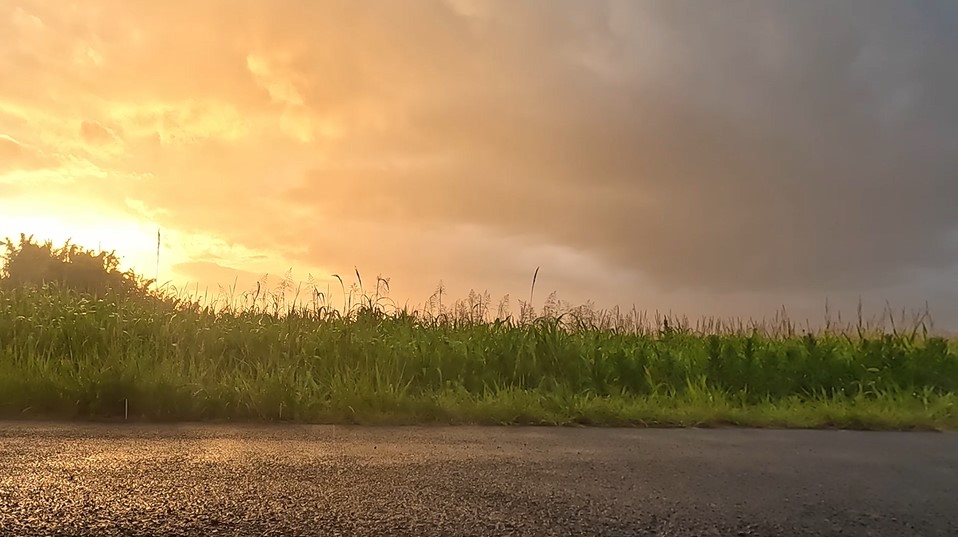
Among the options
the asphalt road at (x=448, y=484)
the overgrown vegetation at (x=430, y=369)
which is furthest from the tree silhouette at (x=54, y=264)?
the asphalt road at (x=448, y=484)

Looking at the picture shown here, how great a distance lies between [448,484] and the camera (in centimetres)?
309

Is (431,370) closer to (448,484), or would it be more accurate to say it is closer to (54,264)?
(448,484)

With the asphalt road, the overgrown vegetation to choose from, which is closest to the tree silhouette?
the overgrown vegetation

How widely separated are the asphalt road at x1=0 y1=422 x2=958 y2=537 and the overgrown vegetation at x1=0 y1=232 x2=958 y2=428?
0.74 meters

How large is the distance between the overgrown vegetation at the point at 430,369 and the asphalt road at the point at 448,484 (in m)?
0.74

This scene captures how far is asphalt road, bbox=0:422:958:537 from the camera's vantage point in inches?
100

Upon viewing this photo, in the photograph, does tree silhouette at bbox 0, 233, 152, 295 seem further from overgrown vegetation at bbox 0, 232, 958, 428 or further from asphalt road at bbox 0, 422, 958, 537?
asphalt road at bbox 0, 422, 958, 537

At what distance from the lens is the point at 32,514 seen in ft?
8.25

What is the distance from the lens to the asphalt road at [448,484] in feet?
8.36

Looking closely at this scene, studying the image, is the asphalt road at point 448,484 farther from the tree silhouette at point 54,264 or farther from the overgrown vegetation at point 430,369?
the tree silhouette at point 54,264

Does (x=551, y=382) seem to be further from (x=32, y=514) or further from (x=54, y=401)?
(x=32, y=514)

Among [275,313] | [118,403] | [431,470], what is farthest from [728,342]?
[118,403]

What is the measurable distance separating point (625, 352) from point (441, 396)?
2585mm

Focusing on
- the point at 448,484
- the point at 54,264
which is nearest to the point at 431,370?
the point at 448,484
